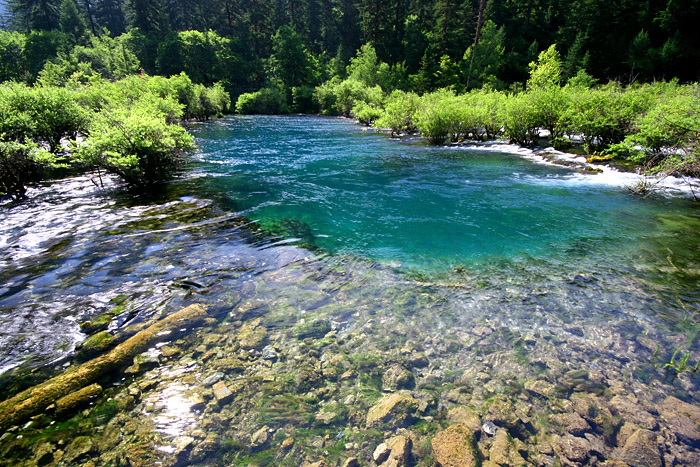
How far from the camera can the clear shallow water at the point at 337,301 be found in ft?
15.2

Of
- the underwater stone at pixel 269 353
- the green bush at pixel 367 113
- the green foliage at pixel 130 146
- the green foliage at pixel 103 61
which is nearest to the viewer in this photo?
the underwater stone at pixel 269 353

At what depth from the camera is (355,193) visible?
51.3 feet

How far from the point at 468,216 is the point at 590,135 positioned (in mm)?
15997

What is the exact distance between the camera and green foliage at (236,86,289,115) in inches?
2842

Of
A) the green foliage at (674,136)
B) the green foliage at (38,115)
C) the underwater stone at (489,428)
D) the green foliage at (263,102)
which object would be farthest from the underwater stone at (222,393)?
the green foliage at (263,102)

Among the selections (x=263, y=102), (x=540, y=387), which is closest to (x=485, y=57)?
(x=263, y=102)

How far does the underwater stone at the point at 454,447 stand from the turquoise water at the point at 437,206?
4793 mm

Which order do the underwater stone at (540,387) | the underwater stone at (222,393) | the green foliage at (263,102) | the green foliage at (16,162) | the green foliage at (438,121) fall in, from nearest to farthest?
1. the underwater stone at (222,393)
2. the underwater stone at (540,387)
3. the green foliage at (16,162)
4. the green foliage at (438,121)
5. the green foliage at (263,102)

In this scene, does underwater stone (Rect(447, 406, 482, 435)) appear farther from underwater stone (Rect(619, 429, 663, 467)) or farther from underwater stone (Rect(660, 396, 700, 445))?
underwater stone (Rect(660, 396, 700, 445))

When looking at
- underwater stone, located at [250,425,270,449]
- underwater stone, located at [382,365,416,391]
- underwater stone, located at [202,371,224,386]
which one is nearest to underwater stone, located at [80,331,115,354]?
underwater stone, located at [202,371,224,386]

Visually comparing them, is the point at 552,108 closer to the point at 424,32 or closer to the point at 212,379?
the point at 212,379

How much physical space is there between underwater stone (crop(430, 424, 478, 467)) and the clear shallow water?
0.42m

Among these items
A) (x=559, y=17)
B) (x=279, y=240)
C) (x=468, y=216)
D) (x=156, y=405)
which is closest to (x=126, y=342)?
(x=156, y=405)

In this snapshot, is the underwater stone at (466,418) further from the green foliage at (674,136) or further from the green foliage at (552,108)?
the green foliage at (552,108)
